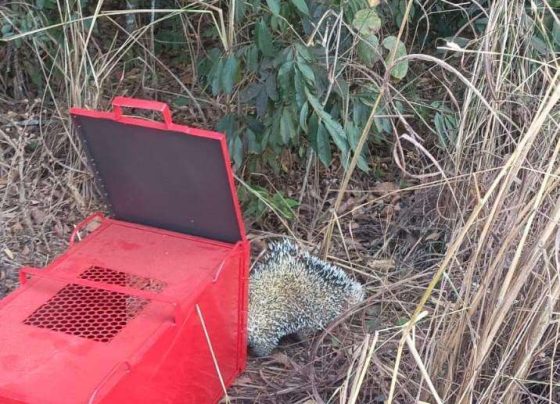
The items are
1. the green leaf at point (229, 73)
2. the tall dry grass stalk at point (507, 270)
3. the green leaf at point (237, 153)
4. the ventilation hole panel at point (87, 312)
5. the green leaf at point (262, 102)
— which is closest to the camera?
the tall dry grass stalk at point (507, 270)

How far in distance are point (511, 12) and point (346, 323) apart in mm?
1242

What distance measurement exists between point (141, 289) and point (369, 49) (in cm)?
121

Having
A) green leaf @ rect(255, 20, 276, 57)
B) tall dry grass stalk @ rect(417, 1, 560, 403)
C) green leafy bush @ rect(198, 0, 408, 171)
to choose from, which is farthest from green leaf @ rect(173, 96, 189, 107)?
tall dry grass stalk @ rect(417, 1, 560, 403)

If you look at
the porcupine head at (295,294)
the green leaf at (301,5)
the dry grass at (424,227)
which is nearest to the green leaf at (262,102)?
the dry grass at (424,227)

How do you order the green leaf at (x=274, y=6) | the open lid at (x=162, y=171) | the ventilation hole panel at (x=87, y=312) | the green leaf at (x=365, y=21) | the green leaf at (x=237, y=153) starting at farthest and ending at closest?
1. the green leaf at (x=237, y=153)
2. the green leaf at (x=365, y=21)
3. the green leaf at (x=274, y=6)
4. the open lid at (x=162, y=171)
5. the ventilation hole panel at (x=87, y=312)

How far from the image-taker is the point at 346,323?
2727mm

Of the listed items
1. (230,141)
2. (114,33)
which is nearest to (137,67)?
(114,33)

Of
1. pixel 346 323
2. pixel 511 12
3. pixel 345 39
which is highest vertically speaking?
pixel 511 12

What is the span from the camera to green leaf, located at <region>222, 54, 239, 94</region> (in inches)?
104

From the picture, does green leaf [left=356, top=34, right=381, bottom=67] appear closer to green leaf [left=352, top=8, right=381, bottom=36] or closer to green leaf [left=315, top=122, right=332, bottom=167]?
green leaf [left=352, top=8, right=381, bottom=36]

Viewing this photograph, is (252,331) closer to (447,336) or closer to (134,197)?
(134,197)

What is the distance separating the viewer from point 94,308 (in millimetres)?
2062

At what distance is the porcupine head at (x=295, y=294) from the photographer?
2662 millimetres

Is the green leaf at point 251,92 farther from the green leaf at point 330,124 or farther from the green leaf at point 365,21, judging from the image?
the green leaf at point 365,21
